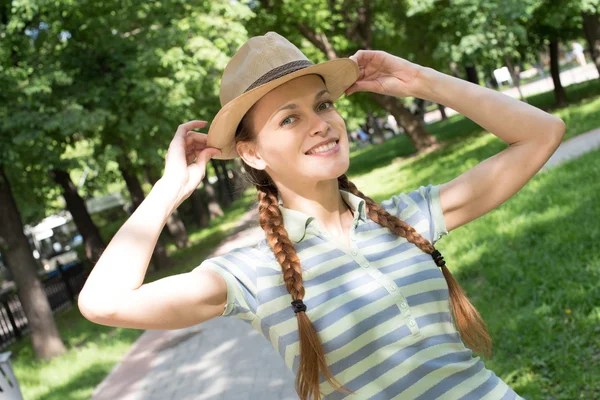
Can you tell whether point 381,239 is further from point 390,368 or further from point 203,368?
point 203,368

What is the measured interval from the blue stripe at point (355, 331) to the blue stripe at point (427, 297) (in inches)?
3.2

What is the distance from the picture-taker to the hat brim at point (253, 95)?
→ 222 centimetres

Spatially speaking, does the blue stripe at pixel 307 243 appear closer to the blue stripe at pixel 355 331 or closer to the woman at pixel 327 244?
the woman at pixel 327 244

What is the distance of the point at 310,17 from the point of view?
66.7 ft

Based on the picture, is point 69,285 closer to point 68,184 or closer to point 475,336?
point 68,184

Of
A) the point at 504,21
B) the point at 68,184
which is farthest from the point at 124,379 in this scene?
the point at 504,21

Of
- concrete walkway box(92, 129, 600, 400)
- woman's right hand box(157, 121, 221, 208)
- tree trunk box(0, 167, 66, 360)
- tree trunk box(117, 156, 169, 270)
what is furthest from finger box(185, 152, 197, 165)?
tree trunk box(117, 156, 169, 270)

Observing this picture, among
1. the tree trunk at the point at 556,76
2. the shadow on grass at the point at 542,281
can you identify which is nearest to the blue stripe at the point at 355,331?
the shadow on grass at the point at 542,281

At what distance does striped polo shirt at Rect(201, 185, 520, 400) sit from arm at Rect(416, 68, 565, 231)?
0.28 metres

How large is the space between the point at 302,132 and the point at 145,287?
0.69 metres

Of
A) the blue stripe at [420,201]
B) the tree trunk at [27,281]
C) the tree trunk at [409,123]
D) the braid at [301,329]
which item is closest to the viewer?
the braid at [301,329]

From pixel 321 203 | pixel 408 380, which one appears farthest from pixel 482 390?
pixel 321 203

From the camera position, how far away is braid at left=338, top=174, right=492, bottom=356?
2311 mm

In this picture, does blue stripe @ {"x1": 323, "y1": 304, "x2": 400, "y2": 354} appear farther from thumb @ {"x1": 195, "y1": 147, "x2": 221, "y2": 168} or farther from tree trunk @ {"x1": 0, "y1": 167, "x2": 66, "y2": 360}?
tree trunk @ {"x1": 0, "y1": 167, "x2": 66, "y2": 360}
